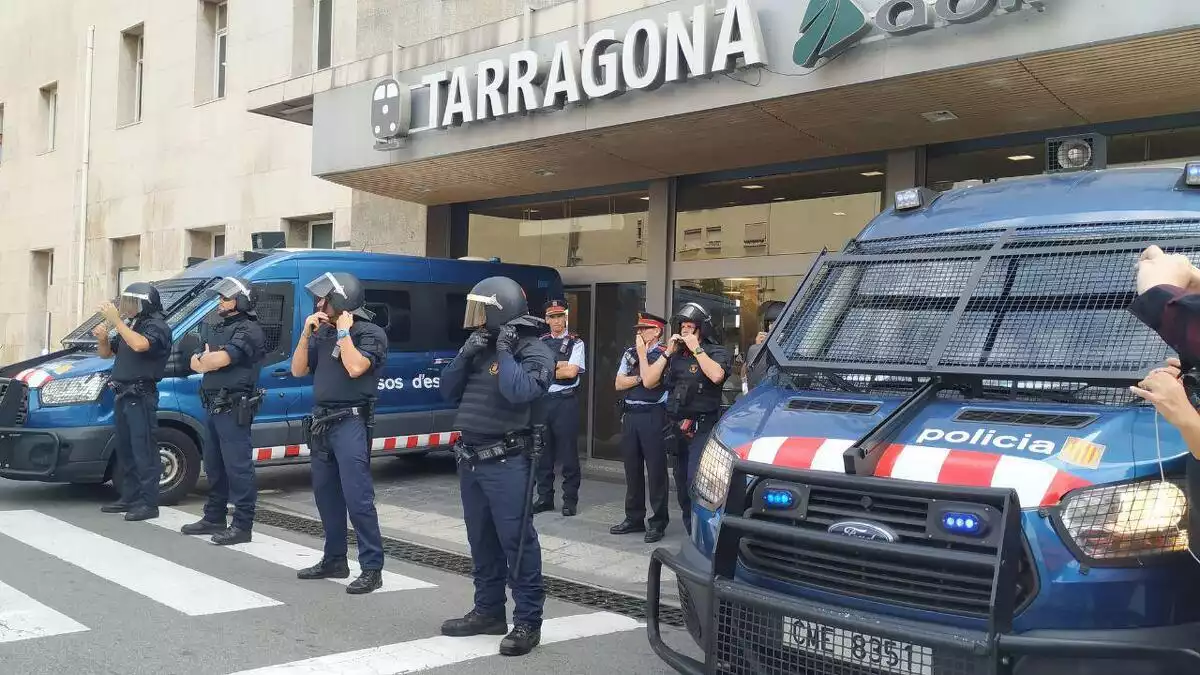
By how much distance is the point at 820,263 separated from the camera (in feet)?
15.8

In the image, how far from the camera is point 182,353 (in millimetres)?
9281

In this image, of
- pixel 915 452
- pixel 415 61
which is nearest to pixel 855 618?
pixel 915 452

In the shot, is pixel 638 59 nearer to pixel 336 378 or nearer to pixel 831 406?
pixel 336 378

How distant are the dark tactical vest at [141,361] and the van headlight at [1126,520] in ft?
24.7

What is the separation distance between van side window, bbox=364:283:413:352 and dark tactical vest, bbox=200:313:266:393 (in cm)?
258

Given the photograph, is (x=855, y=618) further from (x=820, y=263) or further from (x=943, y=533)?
(x=820, y=263)

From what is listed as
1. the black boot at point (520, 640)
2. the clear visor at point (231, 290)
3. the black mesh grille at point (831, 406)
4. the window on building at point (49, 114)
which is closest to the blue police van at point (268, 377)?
the clear visor at point (231, 290)

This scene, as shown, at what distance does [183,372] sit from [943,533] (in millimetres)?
8011

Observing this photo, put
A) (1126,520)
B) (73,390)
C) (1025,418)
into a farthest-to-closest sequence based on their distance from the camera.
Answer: (73,390), (1025,418), (1126,520)

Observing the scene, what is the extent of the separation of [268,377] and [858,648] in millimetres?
7812

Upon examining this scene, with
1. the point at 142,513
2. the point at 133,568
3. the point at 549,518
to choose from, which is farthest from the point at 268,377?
the point at 133,568

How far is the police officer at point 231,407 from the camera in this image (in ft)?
25.0

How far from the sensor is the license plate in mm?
2957

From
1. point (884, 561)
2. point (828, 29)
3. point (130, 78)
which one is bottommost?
point (884, 561)
